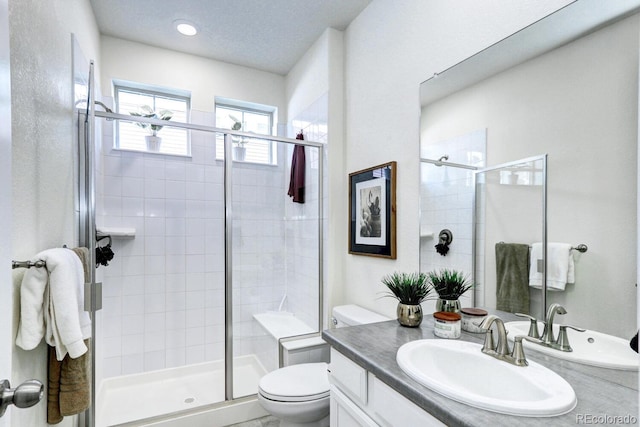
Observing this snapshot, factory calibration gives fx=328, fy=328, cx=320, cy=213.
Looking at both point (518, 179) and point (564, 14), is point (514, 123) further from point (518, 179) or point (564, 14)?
point (564, 14)

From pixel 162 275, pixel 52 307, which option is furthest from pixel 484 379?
pixel 162 275

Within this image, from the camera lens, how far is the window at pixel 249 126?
2518 mm

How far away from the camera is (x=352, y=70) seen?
241 cm

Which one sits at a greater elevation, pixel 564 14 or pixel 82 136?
pixel 564 14

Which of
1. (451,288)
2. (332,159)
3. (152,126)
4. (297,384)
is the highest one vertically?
(152,126)

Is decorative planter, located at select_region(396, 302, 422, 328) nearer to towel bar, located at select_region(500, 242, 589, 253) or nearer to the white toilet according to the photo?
the white toilet

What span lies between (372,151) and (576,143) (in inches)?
47.8

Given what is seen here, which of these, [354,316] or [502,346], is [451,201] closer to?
[502,346]

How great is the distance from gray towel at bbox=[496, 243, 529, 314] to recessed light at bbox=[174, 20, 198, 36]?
2545mm

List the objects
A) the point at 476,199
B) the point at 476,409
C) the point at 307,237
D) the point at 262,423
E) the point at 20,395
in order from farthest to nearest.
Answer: the point at 307,237 → the point at 262,423 → the point at 476,199 → the point at 476,409 → the point at 20,395

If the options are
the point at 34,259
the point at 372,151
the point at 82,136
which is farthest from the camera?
the point at 372,151

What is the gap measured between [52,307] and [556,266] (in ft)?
5.69

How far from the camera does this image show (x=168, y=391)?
2516 millimetres

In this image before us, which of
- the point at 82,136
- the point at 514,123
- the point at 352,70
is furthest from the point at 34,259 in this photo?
the point at 352,70
